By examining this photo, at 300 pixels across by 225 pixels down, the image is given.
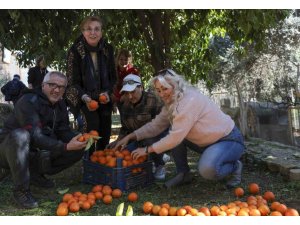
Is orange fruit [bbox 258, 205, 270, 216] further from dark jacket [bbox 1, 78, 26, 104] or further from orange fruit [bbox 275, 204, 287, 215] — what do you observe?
dark jacket [bbox 1, 78, 26, 104]

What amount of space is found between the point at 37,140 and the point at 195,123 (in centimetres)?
134

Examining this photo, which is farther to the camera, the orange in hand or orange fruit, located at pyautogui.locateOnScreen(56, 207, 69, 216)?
the orange in hand

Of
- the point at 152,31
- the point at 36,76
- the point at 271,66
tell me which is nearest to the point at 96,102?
the point at 152,31

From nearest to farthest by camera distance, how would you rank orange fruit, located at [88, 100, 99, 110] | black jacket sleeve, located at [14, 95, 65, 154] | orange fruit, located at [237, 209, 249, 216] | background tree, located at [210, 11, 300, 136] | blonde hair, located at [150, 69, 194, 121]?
orange fruit, located at [237, 209, 249, 216] → black jacket sleeve, located at [14, 95, 65, 154] → blonde hair, located at [150, 69, 194, 121] → orange fruit, located at [88, 100, 99, 110] → background tree, located at [210, 11, 300, 136]

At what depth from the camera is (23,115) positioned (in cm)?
355

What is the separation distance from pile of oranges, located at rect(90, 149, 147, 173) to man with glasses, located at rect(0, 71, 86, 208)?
0.17 metres

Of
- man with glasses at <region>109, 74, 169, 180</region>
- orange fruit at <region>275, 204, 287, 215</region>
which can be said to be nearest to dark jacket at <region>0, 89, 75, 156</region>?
man with glasses at <region>109, 74, 169, 180</region>

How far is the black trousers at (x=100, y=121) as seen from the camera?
4.43 meters

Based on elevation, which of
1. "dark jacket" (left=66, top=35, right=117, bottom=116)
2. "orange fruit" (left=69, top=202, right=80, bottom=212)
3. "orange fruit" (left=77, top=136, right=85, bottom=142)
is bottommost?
"orange fruit" (left=69, top=202, right=80, bottom=212)

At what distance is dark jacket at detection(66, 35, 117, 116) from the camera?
436cm
